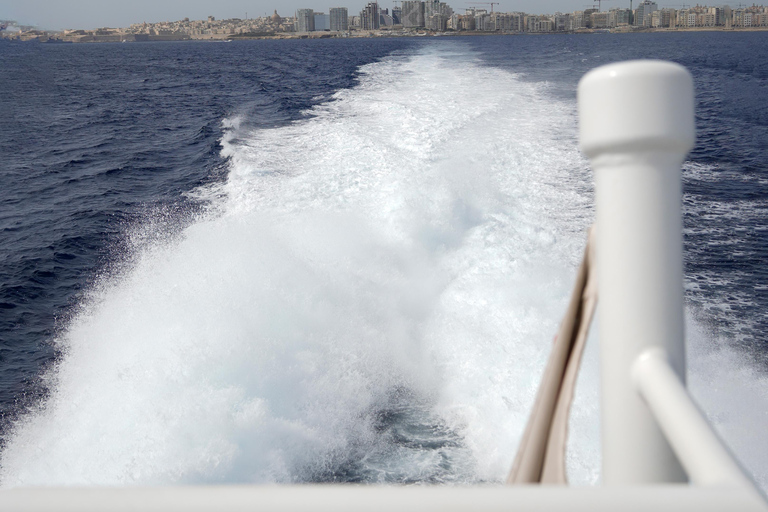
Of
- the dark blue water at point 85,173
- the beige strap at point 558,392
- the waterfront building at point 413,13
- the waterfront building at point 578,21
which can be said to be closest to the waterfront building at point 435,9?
the waterfront building at point 413,13

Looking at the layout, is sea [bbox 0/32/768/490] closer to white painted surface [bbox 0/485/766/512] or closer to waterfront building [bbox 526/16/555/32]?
white painted surface [bbox 0/485/766/512]

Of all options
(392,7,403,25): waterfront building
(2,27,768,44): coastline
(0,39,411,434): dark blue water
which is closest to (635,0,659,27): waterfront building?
(2,27,768,44): coastline

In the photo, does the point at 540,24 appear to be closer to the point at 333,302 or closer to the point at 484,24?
the point at 484,24

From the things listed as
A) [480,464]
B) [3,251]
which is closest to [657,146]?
[480,464]

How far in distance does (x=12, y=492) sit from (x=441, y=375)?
211 inches

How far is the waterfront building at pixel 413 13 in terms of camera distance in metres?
118

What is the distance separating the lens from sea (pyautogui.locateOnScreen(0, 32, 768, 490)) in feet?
15.4

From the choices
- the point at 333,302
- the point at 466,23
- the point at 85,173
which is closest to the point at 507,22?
the point at 466,23

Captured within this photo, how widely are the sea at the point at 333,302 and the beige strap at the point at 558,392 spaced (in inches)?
139

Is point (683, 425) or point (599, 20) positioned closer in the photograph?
point (683, 425)

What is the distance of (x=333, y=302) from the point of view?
6395 millimetres

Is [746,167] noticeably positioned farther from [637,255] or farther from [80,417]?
[637,255]

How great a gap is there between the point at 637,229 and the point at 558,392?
314mm

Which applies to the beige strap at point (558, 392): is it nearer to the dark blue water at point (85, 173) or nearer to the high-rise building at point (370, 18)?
the dark blue water at point (85, 173)
